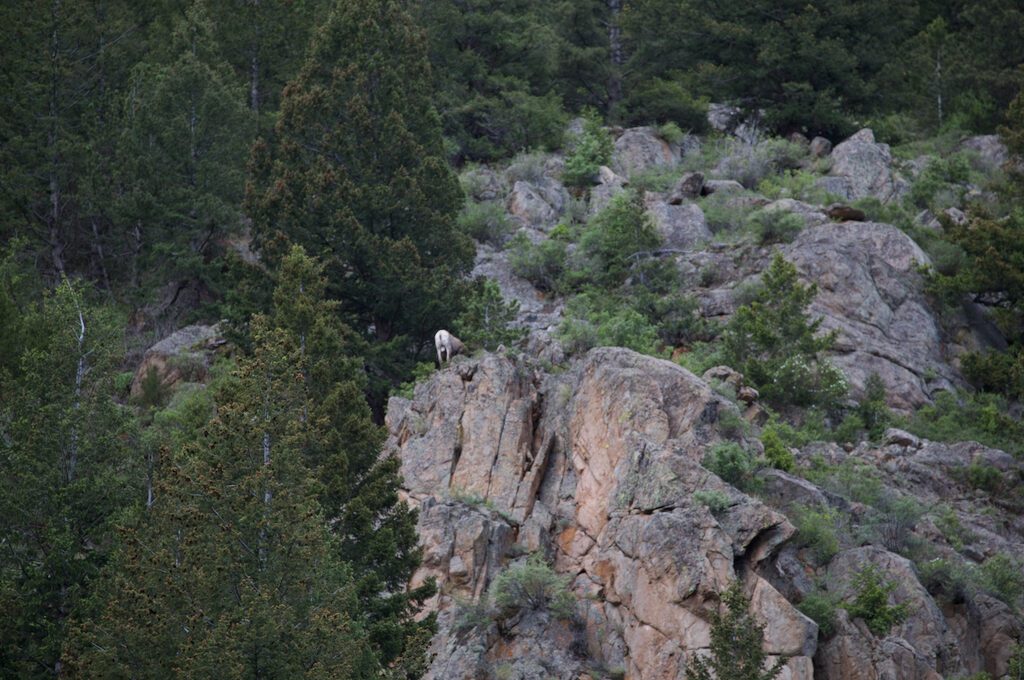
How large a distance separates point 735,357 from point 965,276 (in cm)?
620

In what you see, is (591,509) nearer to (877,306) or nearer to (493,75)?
(877,306)

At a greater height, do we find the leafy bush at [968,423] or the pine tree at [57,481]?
the pine tree at [57,481]

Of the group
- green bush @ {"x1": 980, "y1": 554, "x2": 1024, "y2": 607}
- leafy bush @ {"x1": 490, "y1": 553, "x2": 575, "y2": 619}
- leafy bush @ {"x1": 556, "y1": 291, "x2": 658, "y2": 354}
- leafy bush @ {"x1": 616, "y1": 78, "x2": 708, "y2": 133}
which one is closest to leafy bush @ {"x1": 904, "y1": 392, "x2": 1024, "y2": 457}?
green bush @ {"x1": 980, "y1": 554, "x2": 1024, "y2": 607}

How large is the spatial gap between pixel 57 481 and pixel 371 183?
1184cm

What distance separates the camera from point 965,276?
34688 millimetres

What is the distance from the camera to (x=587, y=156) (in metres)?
42.0

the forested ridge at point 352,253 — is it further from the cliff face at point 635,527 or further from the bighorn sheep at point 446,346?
the cliff face at point 635,527

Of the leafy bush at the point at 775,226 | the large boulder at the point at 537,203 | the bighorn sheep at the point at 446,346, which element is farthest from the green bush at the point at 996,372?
the large boulder at the point at 537,203

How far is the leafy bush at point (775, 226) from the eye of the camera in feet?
120

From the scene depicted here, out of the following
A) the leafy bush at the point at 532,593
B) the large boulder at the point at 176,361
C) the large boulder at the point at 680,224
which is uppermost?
the leafy bush at the point at 532,593

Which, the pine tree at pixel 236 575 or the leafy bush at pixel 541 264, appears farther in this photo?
the leafy bush at pixel 541 264

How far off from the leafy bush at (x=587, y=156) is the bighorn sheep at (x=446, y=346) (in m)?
11.6

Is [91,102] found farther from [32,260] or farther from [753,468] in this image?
[753,468]

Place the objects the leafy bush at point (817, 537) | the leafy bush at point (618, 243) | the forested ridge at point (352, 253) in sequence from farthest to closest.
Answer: the leafy bush at point (618, 243), the leafy bush at point (817, 537), the forested ridge at point (352, 253)
